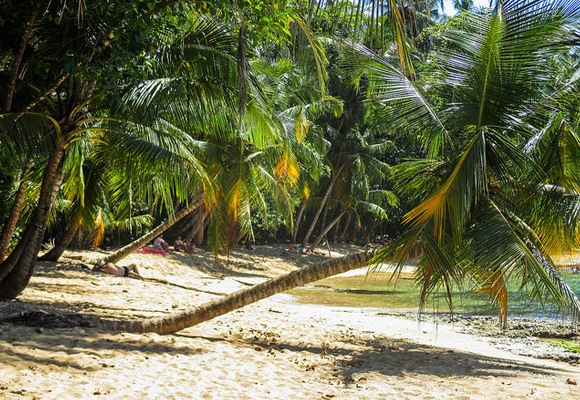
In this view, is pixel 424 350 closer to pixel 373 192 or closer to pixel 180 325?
pixel 180 325

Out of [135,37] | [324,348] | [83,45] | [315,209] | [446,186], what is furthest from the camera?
[315,209]

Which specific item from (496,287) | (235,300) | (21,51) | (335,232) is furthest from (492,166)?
(335,232)

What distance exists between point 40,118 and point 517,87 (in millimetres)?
6295

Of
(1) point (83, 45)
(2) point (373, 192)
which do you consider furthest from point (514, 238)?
(2) point (373, 192)

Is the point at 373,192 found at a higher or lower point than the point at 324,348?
higher

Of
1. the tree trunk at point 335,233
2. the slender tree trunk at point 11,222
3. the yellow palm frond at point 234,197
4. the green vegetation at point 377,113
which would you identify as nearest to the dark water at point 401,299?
the yellow palm frond at point 234,197

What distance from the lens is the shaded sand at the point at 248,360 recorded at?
447 cm

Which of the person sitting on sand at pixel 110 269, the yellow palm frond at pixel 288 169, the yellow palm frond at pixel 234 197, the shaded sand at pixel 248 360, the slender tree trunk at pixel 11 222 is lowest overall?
the shaded sand at pixel 248 360

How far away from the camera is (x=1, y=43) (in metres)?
5.70

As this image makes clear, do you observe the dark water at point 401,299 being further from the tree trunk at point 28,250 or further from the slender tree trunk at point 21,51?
the slender tree trunk at point 21,51

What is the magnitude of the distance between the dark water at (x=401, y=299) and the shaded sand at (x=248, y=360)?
3.58 metres

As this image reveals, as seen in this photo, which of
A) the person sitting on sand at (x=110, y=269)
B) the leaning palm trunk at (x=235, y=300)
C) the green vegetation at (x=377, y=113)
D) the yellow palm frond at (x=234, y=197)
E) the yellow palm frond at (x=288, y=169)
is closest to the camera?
the green vegetation at (x=377, y=113)

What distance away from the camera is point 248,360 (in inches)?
232

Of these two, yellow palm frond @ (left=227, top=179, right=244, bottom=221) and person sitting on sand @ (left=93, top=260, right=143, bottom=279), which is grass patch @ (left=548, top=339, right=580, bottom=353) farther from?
person sitting on sand @ (left=93, top=260, right=143, bottom=279)
